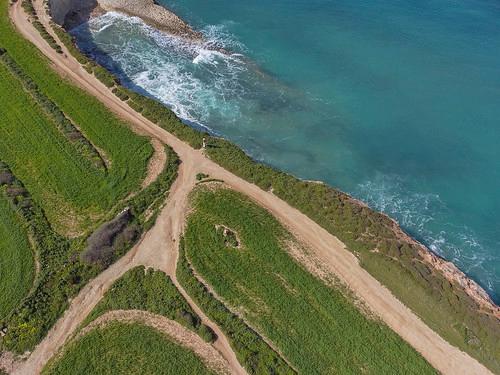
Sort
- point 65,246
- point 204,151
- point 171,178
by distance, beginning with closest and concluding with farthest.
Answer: point 65,246, point 171,178, point 204,151

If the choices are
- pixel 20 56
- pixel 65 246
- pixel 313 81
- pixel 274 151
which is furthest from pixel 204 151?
pixel 20 56

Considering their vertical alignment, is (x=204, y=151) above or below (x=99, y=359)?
above

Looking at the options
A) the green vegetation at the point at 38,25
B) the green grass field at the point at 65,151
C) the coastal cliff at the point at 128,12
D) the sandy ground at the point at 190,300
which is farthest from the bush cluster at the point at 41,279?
the coastal cliff at the point at 128,12

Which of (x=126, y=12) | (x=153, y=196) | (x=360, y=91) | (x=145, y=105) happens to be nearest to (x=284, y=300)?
(x=153, y=196)

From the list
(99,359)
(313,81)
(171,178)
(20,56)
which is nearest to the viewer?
(99,359)

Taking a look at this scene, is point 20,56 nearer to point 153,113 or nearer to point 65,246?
point 153,113

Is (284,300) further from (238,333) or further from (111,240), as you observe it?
(111,240)
